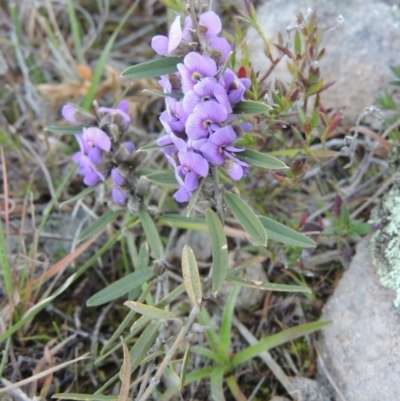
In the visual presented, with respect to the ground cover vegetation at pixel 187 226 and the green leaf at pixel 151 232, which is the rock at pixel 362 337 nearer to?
the ground cover vegetation at pixel 187 226

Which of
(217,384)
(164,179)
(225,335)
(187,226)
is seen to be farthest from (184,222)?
(217,384)

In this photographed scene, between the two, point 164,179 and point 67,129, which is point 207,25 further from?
point 67,129

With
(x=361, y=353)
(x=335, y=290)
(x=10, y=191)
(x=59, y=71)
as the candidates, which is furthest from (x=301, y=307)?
(x=59, y=71)

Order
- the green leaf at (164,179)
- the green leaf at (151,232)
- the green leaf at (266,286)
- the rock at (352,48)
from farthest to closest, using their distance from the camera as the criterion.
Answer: the rock at (352,48), the green leaf at (151,232), the green leaf at (164,179), the green leaf at (266,286)

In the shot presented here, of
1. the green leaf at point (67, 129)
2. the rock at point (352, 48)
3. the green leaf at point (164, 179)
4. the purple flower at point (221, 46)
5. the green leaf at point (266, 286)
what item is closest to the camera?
the purple flower at point (221, 46)

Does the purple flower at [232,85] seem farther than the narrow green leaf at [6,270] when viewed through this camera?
No

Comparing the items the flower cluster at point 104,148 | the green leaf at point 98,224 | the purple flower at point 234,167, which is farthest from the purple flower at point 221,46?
the green leaf at point 98,224

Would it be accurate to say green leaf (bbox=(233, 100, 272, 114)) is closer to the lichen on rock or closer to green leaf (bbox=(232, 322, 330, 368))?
the lichen on rock
